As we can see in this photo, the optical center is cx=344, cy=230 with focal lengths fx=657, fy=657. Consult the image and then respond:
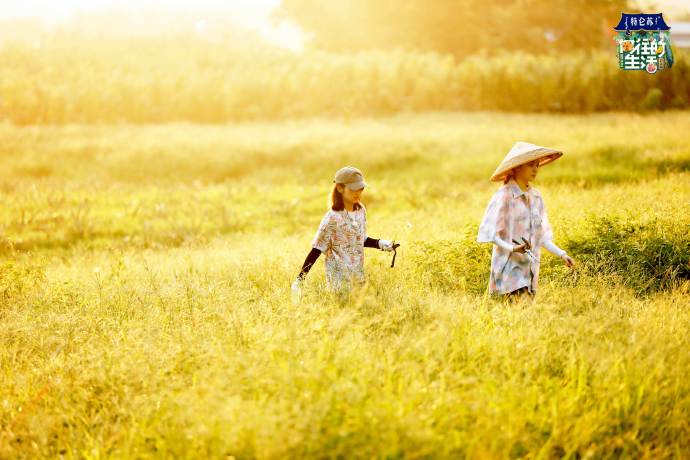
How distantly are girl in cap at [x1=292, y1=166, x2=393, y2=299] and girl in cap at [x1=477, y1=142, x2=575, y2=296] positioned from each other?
941mm

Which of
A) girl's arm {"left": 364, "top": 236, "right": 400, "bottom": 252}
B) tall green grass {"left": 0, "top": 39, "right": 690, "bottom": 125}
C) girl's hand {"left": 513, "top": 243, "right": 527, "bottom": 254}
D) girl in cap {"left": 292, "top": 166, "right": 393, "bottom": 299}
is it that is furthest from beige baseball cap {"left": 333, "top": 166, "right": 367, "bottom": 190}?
tall green grass {"left": 0, "top": 39, "right": 690, "bottom": 125}

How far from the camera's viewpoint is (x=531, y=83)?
75.4ft

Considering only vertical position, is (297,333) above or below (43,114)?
below

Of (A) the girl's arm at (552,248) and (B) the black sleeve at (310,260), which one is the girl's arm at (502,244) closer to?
(A) the girl's arm at (552,248)

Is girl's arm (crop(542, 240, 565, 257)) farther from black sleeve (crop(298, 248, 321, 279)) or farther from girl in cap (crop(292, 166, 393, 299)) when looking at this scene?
black sleeve (crop(298, 248, 321, 279))

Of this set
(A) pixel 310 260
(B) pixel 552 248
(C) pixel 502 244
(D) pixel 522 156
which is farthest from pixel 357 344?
(D) pixel 522 156

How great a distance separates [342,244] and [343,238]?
6 centimetres

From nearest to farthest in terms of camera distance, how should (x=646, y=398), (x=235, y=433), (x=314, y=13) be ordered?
(x=235, y=433) → (x=646, y=398) → (x=314, y=13)

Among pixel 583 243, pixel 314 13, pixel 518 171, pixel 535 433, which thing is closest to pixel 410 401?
pixel 535 433

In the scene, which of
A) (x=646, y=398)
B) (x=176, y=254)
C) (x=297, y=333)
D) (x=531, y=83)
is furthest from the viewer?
(x=531, y=83)

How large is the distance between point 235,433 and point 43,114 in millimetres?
20657

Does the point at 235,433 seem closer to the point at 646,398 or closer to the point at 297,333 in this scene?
the point at 297,333

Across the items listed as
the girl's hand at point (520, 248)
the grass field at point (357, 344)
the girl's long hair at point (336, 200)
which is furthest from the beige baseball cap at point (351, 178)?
the girl's hand at point (520, 248)

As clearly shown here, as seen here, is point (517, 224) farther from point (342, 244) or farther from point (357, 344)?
point (357, 344)
